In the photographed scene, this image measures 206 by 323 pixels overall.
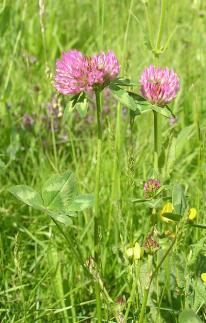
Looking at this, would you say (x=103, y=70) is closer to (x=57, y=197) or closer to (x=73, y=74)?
(x=73, y=74)

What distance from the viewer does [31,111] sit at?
7.63ft

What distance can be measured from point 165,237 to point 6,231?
1.96 feet

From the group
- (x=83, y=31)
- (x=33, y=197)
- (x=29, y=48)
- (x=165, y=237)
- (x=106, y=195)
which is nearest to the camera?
(x=33, y=197)

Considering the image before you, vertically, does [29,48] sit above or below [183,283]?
above

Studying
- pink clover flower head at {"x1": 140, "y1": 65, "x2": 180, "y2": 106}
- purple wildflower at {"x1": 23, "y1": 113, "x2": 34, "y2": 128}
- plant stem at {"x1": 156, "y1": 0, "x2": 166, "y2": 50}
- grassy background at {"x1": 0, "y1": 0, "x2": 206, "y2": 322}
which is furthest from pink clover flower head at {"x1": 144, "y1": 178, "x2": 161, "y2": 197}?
purple wildflower at {"x1": 23, "y1": 113, "x2": 34, "y2": 128}

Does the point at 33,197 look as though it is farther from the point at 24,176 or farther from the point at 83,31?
the point at 83,31

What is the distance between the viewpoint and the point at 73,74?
103 cm

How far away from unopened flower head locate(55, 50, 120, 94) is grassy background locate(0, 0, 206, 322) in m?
0.14

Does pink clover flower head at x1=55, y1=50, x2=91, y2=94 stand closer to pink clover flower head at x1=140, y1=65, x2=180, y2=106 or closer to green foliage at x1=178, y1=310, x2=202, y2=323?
pink clover flower head at x1=140, y1=65, x2=180, y2=106

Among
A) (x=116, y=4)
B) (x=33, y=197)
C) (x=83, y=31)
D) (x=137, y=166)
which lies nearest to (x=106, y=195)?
(x=137, y=166)

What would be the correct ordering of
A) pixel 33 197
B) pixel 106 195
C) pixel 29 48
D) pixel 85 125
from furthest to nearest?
1. pixel 29 48
2. pixel 85 125
3. pixel 106 195
4. pixel 33 197

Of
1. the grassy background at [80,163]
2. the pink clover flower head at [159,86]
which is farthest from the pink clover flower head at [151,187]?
the pink clover flower head at [159,86]

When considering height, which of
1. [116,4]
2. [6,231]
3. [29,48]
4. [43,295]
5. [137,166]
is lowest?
[43,295]

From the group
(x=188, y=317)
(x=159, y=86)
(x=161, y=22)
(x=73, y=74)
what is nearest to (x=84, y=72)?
(x=73, y=74)
